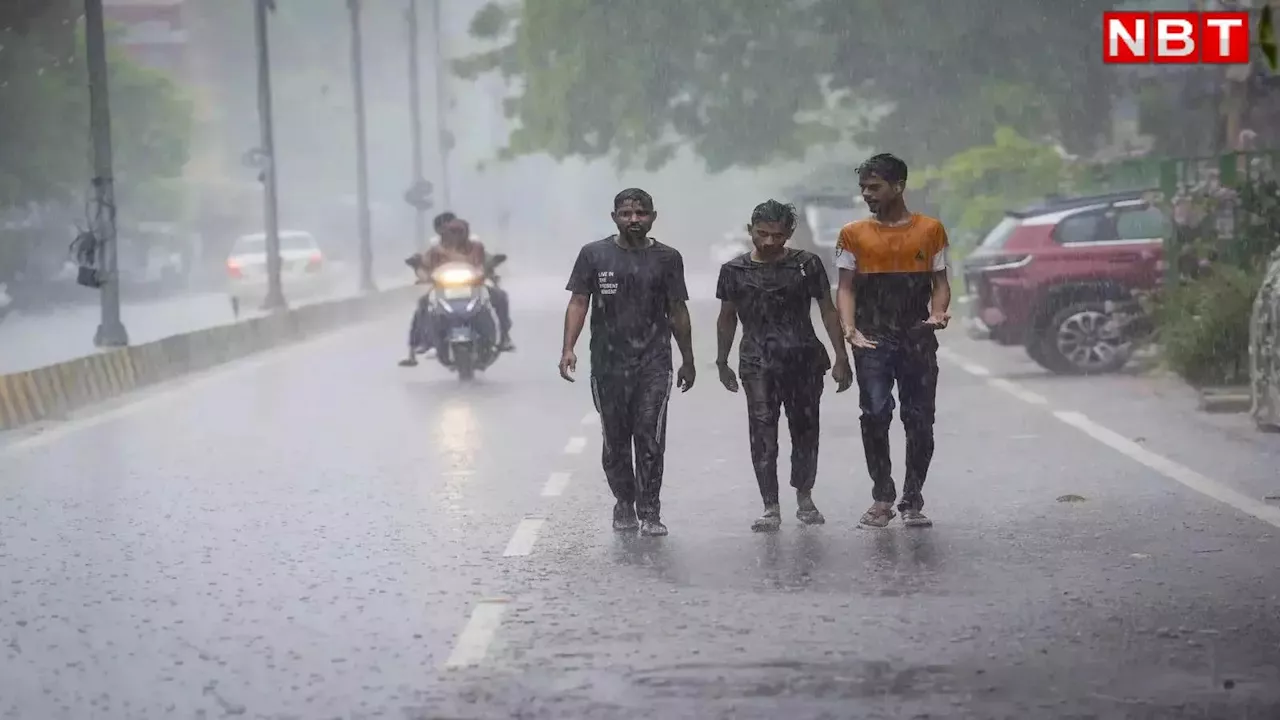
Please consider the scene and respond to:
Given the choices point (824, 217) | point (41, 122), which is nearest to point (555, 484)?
point (824, 217)

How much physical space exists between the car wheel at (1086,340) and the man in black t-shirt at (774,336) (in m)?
10.3

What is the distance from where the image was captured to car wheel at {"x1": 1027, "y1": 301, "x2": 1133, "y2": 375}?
2009 centimetres

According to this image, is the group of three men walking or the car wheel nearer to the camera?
the group of three men walking

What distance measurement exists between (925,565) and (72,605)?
343cm

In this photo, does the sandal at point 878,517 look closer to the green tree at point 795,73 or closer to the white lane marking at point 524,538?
the white lane marking at point 524,538

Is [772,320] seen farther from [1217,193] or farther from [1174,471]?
[1217,193]

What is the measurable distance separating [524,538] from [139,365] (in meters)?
12.1

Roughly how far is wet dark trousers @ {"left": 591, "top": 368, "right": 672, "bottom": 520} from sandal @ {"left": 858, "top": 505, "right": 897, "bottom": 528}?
0.98 meters

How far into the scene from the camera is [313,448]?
1476cm

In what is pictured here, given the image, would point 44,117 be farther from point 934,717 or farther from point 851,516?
point 934,717

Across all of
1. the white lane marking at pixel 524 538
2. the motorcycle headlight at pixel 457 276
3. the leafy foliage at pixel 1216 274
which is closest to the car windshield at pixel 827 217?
the motorcycle headlight at pixel 457 276

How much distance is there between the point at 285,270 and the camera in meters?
49.0

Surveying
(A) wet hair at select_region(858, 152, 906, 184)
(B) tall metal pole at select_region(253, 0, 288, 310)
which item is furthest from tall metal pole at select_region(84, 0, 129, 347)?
(A) wet hair at select_region(858, 152, 906, 184)

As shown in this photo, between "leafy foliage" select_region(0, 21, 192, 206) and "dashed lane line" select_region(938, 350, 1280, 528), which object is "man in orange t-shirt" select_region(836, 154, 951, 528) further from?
"leafy foliage" select_region(0, 21, 192, 206)
